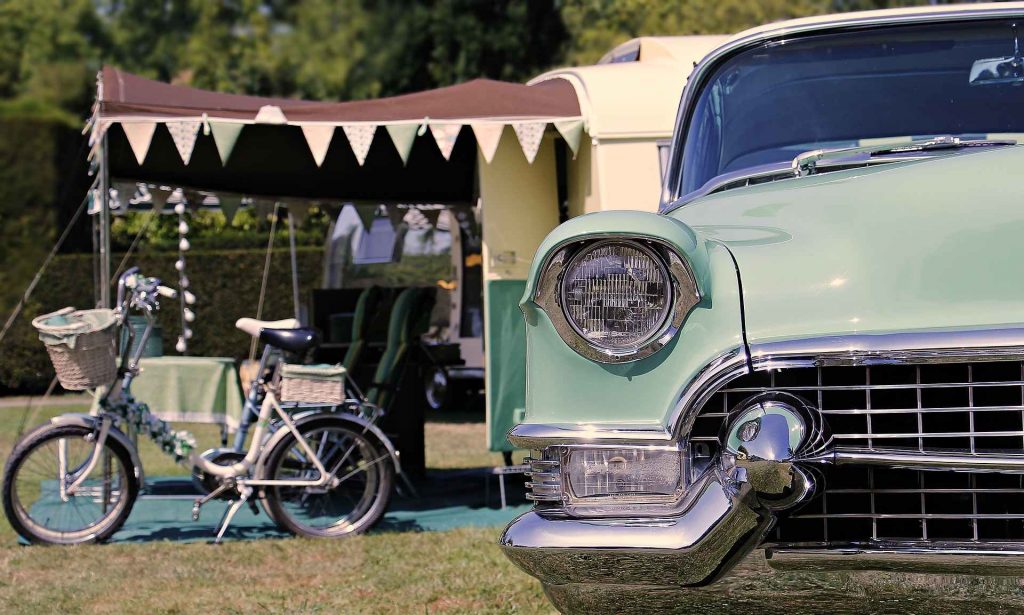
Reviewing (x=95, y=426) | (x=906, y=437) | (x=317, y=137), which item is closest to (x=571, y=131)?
(x=317, y=137)

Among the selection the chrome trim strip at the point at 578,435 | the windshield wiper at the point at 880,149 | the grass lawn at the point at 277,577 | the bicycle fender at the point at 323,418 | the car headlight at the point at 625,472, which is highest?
the windshield wiper at the point at 880,149

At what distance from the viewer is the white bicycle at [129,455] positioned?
237 inches

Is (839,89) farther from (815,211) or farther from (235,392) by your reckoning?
(235,392)

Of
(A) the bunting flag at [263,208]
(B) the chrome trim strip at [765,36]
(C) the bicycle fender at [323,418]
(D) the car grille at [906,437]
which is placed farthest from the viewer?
(A) the bunting flag at [263,208]

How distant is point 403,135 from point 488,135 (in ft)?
1.48

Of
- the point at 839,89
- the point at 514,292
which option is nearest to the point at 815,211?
the point at 839,89

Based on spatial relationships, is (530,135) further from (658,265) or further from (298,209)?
(658,265)

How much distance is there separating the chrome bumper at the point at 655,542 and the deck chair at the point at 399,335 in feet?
16.6

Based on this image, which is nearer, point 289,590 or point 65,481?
point 289,590

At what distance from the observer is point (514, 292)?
283 inches

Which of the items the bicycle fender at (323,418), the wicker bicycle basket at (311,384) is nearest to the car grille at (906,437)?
the bicycle fender at (323,418)

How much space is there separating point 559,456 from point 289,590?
2831 millimetres

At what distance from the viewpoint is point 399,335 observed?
7602mm

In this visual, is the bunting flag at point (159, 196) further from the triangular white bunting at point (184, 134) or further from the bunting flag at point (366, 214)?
the triangular white bunting at point (184, 134)
